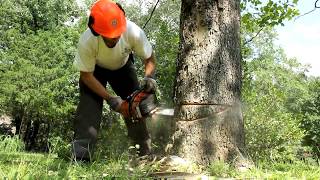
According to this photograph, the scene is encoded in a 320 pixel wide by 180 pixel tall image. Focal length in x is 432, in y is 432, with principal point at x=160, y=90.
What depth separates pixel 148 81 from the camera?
13.3ft

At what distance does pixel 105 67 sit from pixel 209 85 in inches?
46.8

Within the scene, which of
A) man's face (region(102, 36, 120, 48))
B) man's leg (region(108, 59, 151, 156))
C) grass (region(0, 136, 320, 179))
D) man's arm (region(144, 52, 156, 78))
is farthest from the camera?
man's leg (region(108, 59, 151, 156))

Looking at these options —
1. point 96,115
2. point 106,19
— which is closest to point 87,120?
point 96,115

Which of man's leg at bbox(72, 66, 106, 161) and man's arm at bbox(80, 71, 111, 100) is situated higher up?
man's arm at bbox(80, 71, 111, 100)

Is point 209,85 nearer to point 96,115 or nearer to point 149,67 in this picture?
point 149,67

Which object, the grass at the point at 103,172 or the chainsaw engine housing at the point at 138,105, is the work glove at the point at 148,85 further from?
the grass at the point at 103,172

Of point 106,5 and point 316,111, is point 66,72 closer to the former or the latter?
point 316,111

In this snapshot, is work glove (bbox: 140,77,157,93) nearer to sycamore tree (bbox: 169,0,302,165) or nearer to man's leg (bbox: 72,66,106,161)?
sycamore tree (bbox: 169,0,302,165)

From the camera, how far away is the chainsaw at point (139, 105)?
4.00 m

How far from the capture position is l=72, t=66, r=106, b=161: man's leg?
4.03 meters

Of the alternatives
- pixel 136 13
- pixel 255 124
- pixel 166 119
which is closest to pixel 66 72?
pixel 136 13

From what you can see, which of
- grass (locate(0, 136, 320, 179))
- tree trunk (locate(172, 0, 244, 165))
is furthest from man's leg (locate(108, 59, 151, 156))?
grass (locate(0, 136, 320, 179))

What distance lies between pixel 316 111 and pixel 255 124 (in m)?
20.0

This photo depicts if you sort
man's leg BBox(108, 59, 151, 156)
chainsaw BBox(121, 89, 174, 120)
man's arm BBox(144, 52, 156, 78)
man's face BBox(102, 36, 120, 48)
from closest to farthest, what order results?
man's face BBox(102, 36, 120, 48) → chainsaw BBox(121, 89, 174, 120) → man's arm BBox(144, 52, 156, 78) → man's leg BBox(108, 59, 151, 156)
